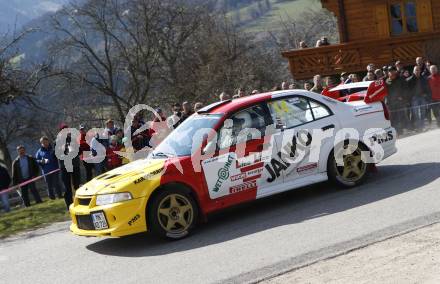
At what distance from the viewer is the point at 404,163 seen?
11570 millimetres

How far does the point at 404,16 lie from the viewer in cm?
2888

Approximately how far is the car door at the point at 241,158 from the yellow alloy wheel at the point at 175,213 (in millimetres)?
415

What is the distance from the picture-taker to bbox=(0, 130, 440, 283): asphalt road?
23.6ft

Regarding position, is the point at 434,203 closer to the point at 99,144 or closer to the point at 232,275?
the point at 232,275

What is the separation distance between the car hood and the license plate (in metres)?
0.30

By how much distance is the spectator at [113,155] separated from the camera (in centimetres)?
1517

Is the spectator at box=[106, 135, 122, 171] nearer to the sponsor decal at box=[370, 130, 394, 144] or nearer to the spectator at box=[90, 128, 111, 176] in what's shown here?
the spectator at box=[90, 128, 111, 176]

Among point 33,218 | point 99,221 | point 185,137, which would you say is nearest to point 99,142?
point 33,218

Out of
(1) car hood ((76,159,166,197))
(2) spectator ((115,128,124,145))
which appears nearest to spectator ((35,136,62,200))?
(2) spectator ((115,128,124,145))

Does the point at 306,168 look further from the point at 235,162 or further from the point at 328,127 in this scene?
the point at 235,162

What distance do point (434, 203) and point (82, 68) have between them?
137 ft

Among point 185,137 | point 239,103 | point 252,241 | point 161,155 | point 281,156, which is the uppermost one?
point 239,103

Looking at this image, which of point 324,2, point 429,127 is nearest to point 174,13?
point 324,2

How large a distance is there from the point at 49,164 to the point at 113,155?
1.57 meters
